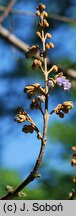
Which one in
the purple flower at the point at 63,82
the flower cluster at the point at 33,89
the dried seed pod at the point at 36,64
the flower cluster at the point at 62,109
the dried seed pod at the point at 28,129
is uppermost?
the dried seed pod at the point at 36,64

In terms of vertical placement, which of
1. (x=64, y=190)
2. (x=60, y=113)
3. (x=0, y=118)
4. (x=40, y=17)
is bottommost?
(x=60, y=113)

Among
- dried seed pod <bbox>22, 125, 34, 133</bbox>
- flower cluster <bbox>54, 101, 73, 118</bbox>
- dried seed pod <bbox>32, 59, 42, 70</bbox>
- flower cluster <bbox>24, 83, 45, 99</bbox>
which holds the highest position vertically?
dried seed pod <bbox>32, 59, 42, 70</bbox>

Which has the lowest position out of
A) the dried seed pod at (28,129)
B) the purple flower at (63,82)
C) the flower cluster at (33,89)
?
the dried seed pod at (28,129)

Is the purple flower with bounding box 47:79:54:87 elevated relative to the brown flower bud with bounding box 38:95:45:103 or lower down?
elevated

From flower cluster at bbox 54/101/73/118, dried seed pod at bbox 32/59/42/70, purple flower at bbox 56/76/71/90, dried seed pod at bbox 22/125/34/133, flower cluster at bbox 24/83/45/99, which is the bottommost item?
dried seed pod at bbox 22/125/34/133

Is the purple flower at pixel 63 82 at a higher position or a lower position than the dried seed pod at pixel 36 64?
lower

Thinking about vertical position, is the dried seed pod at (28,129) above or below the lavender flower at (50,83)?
below

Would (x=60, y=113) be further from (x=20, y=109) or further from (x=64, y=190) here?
(x=64, y=190)

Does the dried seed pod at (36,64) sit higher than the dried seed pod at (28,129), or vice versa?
the dried seed pod at (36,64)

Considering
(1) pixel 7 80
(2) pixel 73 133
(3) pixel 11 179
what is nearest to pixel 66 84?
(3) pixel 11 179

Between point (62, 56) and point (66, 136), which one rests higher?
point (62, 56)

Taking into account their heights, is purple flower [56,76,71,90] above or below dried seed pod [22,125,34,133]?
above
